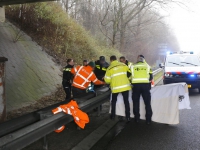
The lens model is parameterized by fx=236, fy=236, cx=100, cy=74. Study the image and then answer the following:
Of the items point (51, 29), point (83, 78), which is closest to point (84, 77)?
point (83, 78)

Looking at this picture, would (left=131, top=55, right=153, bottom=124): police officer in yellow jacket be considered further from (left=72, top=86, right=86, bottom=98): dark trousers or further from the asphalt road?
(left=72, top=86, right=86, bottom=98): dark trousers

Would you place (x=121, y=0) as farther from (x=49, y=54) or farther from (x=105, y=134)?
(x=105, y=134)

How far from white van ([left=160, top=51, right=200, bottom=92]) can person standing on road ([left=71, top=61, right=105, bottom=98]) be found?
579 cm

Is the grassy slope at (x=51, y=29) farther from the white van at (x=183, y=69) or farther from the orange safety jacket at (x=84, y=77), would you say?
the orange safety jacket at (x=84, y=77)

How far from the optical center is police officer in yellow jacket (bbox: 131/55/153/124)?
19.2 ft

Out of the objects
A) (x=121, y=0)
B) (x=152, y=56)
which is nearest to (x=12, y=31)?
(x=121, y=0)

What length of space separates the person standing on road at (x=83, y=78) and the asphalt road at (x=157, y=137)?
4.89 feet

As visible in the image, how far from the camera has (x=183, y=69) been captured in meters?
11.1

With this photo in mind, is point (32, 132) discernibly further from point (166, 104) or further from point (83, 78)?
point (166, 104)

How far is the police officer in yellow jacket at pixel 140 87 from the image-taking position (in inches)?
230

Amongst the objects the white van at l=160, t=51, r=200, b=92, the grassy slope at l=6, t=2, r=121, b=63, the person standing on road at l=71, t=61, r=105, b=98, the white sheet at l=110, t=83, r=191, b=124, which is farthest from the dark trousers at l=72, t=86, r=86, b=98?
the grassy slope at l=6, t=2, r=121, b=63

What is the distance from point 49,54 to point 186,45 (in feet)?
219

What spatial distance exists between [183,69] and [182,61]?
1.08 m

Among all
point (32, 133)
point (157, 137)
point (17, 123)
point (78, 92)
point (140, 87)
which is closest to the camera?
point (32, 133)
